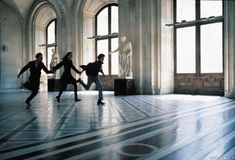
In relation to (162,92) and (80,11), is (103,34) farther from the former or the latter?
(162,92)

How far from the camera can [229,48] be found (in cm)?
1093

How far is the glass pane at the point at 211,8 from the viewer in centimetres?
1253

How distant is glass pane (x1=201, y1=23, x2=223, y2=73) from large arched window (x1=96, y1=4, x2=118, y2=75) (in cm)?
567

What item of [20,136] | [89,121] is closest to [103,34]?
[89,121]

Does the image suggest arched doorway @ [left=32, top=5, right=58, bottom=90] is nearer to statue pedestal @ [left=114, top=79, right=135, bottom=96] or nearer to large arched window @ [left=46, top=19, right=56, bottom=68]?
large arched window @ [left=46, top=19, right=56, bottom=68]

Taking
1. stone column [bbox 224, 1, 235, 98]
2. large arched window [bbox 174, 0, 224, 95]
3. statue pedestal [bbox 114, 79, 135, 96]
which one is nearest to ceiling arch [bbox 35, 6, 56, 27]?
statue pedestal [bbox 114, 79, 135, 96]

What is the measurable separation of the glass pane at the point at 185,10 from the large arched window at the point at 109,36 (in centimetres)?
431

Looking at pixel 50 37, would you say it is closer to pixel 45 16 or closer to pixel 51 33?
pixel 51 33

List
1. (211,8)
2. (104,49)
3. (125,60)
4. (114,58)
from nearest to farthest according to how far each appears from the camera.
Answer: (211,8)
(125,60)
(114,58)
(104,49)

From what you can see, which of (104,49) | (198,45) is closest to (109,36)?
(104,49)

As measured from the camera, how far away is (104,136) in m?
3.96

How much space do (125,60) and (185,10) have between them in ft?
12.5

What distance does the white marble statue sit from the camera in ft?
43.3

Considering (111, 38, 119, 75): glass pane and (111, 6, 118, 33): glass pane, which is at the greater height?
(111, 6, 118, 33): glass pane
